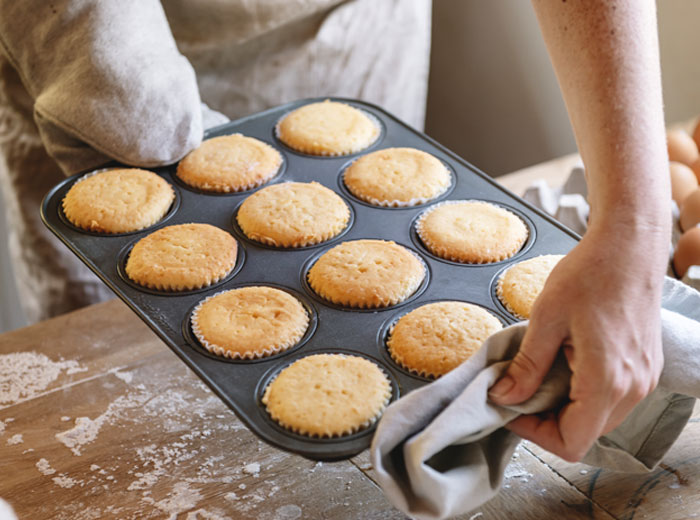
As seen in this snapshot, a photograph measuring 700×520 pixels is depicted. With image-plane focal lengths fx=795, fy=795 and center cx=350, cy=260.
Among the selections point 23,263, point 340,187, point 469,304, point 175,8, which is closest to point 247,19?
point 175,8

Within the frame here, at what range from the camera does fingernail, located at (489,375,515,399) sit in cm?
99

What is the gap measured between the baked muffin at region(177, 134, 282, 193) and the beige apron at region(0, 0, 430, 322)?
0.04 m

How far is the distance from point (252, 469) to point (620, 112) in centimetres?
77

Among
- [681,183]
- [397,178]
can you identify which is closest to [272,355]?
[397,178]

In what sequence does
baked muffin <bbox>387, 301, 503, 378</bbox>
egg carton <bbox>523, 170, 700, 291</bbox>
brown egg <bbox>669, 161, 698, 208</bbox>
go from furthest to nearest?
1. brown egg <bbox>669, 161, 698, 208</bbox>
2. egg carton <bbox>523, 170, 700, 291</bbox>
3. baked muffin <bbox>387, 301, 503, 378</bbox>

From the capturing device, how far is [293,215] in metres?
1.42

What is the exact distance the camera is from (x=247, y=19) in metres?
1.82

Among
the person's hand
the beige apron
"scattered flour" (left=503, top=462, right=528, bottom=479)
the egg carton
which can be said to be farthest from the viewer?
the egg carton

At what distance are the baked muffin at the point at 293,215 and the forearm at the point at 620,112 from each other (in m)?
0.51

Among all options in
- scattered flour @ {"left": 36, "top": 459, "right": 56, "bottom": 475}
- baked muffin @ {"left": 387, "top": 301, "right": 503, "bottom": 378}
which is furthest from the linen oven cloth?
scattered flour @ {"left": 36, "top": 459, "right": 56, "bottom": 475}

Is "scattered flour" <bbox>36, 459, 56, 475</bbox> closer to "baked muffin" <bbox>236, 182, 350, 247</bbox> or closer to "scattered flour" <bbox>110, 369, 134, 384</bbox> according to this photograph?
"scattered flour" <bbox>110, 369, 134, 384</bbox>

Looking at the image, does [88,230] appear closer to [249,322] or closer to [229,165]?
[229,165]

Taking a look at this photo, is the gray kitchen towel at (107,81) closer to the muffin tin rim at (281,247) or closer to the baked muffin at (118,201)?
the baked muffin at (118,201)

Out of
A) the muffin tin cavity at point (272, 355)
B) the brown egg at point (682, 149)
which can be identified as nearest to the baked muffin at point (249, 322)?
the muffin tin cavity at point (272, 355)
